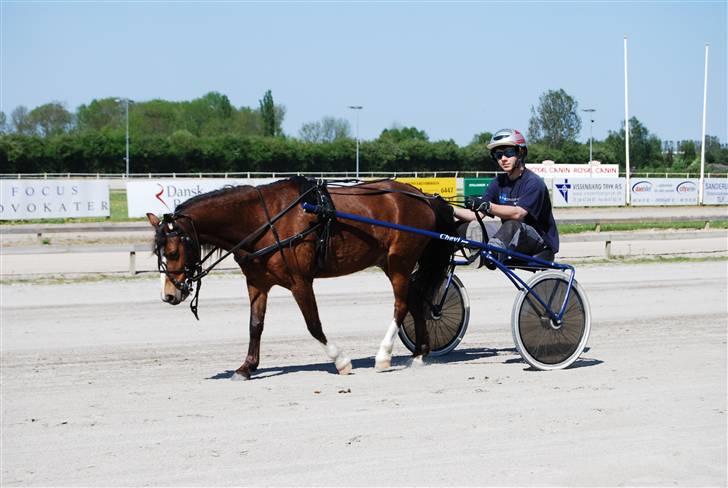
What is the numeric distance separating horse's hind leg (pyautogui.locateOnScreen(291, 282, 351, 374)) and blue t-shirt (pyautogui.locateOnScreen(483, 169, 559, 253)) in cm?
185

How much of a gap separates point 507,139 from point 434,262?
54.7 inches

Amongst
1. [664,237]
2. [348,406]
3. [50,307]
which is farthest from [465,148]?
[348,406]

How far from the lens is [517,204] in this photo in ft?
27.0

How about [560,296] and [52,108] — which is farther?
[52,108]

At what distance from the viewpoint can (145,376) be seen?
27.0 ft

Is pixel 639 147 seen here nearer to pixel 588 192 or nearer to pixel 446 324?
pixel 588 192

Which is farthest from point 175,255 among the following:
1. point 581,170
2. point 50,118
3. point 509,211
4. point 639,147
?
point 50,118

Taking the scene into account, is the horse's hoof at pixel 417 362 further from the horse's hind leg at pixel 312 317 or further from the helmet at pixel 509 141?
the helmet at pixel 509 141

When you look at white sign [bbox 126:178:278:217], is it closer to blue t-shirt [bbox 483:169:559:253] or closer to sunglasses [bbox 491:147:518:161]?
blue t-shirt [bbox 483:169:559:253]

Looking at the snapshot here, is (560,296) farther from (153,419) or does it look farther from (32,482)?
(32,482)

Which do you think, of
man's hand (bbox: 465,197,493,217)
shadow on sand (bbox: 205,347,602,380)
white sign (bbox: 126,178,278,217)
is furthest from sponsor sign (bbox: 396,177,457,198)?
man's hand (bbox: 465,197,493,217)

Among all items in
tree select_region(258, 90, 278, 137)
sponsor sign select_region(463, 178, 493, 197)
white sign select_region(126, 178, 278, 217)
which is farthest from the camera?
tree select_region(258, 90, 278, 137)

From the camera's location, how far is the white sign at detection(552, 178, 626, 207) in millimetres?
38938

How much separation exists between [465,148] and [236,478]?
7273 centimetres
